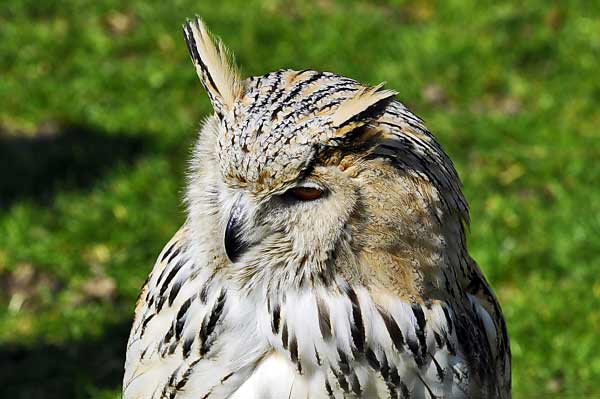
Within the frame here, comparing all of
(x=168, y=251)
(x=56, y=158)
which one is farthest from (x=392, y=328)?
(x=56, y=158)

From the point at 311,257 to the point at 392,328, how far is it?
303 millimetres

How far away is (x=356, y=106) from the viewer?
2570 mm

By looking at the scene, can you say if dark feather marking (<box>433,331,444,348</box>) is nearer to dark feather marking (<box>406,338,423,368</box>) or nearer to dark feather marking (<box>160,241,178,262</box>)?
dark feather marking (<box>406,338,423,368</box>)

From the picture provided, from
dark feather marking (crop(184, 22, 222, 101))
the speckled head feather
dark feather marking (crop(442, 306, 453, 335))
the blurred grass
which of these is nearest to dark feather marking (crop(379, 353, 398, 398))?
dark feather marking (crop(442, 306, 453, 335))

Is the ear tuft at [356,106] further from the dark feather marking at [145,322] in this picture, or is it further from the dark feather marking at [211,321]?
the dark feather marking at [145,322]

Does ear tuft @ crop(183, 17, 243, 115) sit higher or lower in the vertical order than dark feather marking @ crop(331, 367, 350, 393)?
higher

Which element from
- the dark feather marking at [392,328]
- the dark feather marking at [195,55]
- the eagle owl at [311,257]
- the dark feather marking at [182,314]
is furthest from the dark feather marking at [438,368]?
the dark feather marking at [195,55]

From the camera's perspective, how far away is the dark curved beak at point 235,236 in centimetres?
272

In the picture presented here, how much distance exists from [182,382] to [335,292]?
21.1 inches

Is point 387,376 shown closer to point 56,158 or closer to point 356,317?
point 356,317

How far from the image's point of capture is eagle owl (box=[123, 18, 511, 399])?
2.62m

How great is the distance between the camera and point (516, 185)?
5906 millimetres

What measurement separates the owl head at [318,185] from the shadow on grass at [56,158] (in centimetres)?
309

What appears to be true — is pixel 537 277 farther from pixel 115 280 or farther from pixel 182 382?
pixel 182 382
